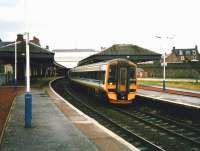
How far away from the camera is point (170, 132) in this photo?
1492cm

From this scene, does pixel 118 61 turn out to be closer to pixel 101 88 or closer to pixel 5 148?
pixel 101 88

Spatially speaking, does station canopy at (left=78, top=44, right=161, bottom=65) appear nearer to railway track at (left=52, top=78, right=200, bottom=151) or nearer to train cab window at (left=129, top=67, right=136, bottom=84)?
train cab window at (left=129, top=67, right=136, bottom=84)

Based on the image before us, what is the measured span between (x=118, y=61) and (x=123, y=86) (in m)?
1.76

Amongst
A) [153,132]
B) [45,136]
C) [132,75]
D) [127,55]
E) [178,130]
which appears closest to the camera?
[45,136]

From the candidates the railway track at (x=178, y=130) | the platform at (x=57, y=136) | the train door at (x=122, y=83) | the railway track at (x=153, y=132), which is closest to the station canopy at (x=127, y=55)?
the train door at (x=122, y=83)

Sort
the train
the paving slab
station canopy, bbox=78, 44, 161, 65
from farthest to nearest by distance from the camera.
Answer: station canopy, bbox=78, 44, 161, 65
the train
the paving slab

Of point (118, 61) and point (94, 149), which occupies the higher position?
point (118, 61)

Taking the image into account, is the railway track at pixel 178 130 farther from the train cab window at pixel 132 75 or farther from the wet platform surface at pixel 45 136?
the wet platform surface at pixel 45 136

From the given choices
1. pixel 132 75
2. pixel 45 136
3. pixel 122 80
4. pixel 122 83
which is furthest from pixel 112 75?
pixel 45 136

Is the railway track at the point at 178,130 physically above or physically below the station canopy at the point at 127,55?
below

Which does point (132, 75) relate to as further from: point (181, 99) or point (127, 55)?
point (127, 55)

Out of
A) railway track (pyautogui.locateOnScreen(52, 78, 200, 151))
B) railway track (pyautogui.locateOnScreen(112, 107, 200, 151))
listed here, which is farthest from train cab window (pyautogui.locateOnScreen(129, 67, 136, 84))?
railway track (pyautogui.locateOnScreen(112, 107, 200, 151))

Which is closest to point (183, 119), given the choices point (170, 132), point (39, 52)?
point (170, 132)

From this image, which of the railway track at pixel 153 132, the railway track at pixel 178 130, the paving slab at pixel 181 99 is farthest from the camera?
the paving slab at pixel 181 99
